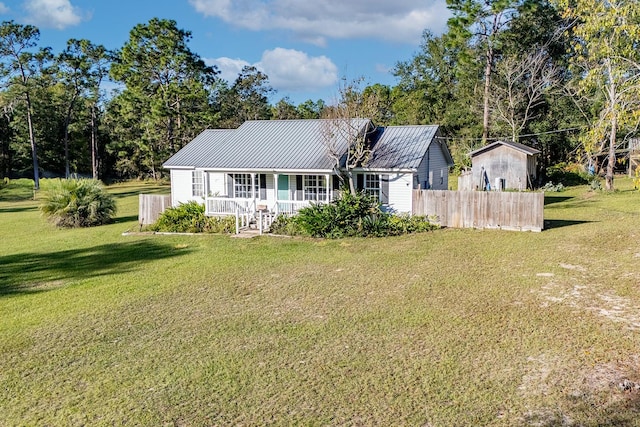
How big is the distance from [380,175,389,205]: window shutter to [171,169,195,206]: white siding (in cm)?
883

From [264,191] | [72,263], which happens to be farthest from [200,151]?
[72,263]

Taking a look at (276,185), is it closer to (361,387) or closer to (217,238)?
(217,238)

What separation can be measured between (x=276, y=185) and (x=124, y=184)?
35.6 metres

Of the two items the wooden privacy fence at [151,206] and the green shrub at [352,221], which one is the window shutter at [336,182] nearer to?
the green shrub at [352,221]

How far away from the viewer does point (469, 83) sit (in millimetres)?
40344

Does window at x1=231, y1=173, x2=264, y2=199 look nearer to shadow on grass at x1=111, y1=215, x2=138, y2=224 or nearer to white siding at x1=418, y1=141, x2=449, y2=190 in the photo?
shadow on grass at x1=111, y1=215, x2=138, y2=224

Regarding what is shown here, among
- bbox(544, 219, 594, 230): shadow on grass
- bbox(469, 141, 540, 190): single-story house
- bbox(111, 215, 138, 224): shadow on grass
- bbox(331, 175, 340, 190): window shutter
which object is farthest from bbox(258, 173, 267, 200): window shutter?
bbox(469, 141, 540, 190): single-story house

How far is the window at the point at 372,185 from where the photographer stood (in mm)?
20484

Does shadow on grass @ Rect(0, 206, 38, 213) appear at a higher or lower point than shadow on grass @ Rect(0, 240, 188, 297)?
higher

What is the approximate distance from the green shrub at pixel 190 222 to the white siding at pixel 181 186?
1805 millimetres

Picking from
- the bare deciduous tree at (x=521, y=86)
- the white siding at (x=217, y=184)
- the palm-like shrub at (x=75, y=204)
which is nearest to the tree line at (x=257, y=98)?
the bare deciduous tree at (x=521, y=86)

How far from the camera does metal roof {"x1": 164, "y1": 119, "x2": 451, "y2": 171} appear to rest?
20.6 meters

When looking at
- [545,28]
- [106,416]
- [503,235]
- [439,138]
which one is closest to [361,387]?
[106,416]

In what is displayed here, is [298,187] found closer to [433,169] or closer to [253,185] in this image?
[253,185]
